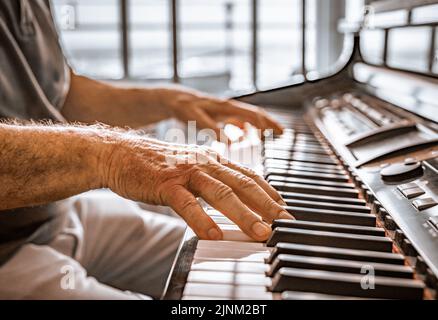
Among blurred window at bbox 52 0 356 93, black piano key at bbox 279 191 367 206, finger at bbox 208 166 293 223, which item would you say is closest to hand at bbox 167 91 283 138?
black piano key at bbox 279 191 367 206

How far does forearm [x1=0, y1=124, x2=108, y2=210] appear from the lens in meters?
0.86

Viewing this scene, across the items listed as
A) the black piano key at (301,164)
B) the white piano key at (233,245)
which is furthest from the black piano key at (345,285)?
the black piano key at (301,164)

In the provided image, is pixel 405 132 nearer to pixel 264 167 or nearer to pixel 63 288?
pixel 264 167

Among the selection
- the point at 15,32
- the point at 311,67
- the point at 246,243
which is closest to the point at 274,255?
the point at 246,243

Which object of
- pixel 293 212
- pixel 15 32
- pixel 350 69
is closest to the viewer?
pixel 293 212

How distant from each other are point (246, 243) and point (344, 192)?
257 mm

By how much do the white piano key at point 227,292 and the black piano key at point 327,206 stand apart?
263 millimetres

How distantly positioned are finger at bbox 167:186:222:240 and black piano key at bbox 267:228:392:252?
0.08m

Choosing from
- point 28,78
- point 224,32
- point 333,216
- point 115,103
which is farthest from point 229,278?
point 224,32

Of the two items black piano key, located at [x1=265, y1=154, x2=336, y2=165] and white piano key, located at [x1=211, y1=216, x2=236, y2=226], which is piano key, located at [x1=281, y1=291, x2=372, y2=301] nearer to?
white piano key, located at [x1=211, y1=216, x2=236, y2=226]

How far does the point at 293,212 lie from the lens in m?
0.81

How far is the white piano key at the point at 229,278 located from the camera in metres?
0.63

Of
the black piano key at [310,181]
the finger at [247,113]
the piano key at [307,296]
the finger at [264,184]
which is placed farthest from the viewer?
the finger at [247,113]

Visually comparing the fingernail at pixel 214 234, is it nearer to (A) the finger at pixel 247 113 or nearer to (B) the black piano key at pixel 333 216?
(B) the black piano key at pixel 333 216
